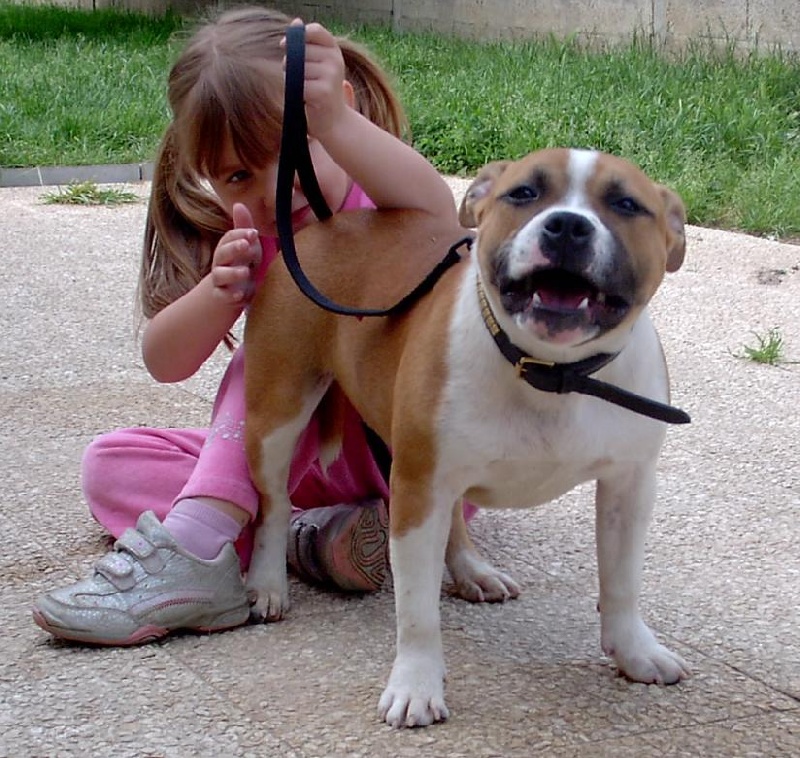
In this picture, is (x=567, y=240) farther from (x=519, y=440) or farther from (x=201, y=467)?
(x=201, y=467)

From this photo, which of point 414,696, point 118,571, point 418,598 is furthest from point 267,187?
point 414,696

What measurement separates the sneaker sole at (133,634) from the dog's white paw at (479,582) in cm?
51

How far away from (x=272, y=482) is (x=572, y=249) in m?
1.11

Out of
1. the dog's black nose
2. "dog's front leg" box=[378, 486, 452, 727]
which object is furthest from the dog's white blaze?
"dog's front leg" box=[378, 486, 452, 727]

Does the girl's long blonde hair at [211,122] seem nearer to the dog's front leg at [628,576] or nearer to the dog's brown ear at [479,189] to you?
the dog's brown ear at [479,189]

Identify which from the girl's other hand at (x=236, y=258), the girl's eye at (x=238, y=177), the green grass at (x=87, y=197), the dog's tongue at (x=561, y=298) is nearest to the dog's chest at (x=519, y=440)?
the dog's tongue at (x=561, y=298)

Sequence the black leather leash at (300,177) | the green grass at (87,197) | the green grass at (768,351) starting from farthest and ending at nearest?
the green grass at (87,197) → the green grass at (768,351) → the black leather leash at (300,177)

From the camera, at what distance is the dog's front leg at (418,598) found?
2449 mm

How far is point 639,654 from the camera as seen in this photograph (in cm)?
261

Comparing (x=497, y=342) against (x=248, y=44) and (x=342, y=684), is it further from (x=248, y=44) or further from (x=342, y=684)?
(x=248, y=44)

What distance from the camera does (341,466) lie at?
3.26 m

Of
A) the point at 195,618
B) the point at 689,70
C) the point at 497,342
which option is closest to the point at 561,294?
the point at 497,342

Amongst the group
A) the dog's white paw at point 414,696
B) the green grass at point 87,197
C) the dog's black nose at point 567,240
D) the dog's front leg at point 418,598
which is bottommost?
the green grass at point 87,197

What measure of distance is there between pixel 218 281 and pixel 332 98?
1.55ft
